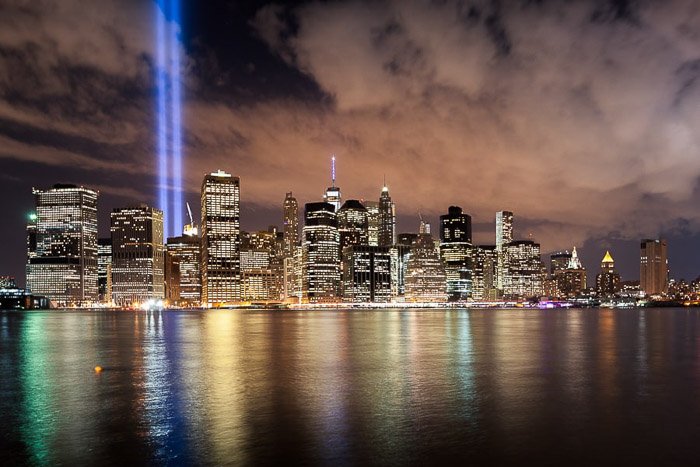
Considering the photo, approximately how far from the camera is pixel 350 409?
3266 centimetres

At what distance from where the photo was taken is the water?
24.5 m

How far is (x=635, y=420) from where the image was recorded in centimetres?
3048

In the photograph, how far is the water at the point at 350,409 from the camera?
24469mm

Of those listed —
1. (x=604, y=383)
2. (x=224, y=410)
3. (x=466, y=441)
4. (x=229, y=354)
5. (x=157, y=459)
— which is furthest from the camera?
(x=229, y=354)

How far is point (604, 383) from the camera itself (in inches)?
1662

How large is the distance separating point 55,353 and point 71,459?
149 ft

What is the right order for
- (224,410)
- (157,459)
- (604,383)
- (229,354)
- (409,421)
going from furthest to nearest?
(229,354) → (604,383) → (224,410) → (409,421) → (157,459)

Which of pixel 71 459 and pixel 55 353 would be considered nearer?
pixel 71 459

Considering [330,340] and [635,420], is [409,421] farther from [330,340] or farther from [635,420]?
[330,340]

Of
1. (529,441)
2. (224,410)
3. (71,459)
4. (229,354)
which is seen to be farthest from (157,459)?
(229,354)

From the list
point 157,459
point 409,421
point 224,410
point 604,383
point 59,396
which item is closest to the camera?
point 157,459

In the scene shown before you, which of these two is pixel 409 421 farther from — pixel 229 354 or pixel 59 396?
pixel 229 354

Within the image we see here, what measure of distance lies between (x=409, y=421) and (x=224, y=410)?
31.0ft

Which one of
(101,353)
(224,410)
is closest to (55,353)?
(101,353)
